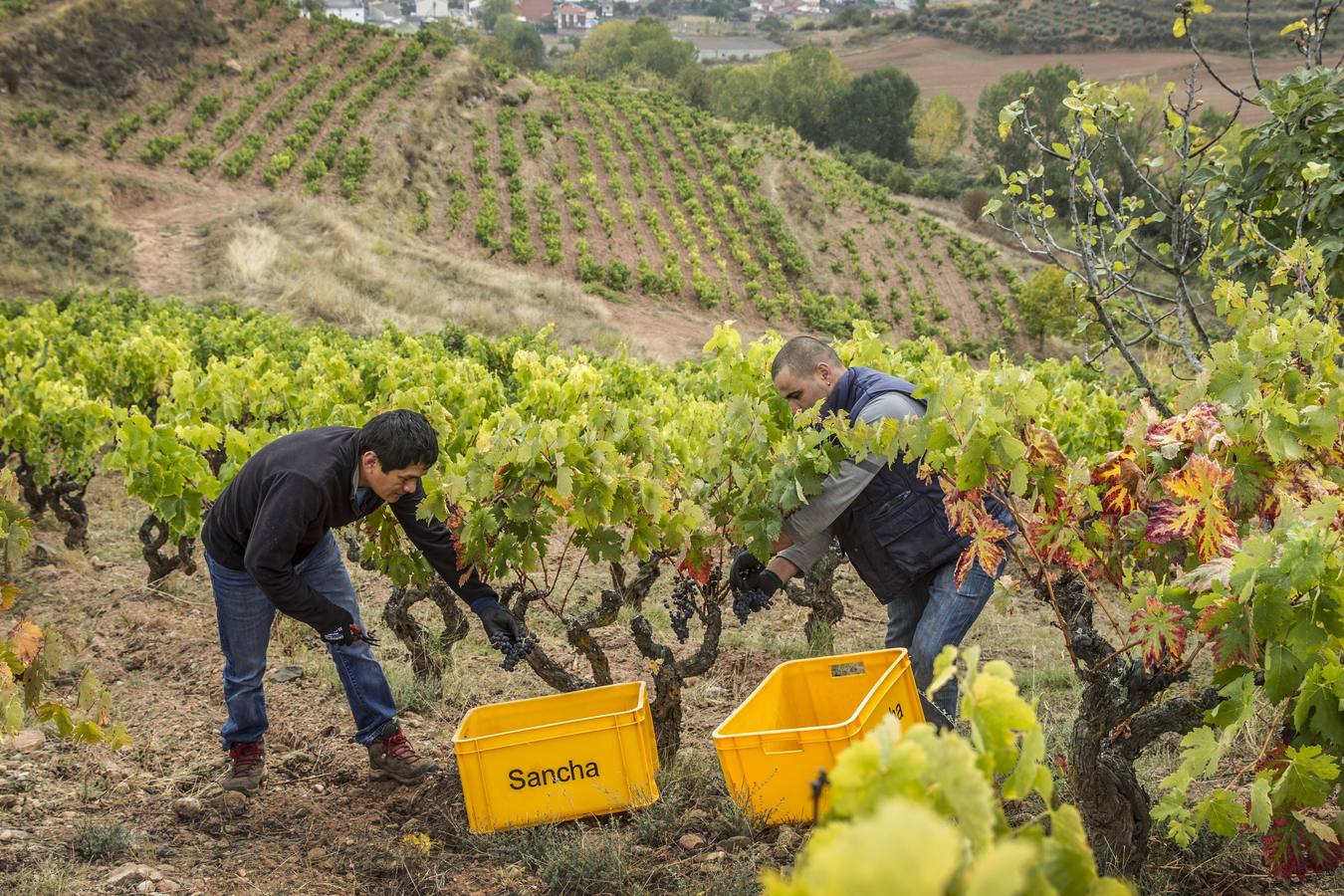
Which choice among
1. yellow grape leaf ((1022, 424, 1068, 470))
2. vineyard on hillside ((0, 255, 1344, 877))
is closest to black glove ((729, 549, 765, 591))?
vineyard on hillside ((0, 255, 1344, 877))

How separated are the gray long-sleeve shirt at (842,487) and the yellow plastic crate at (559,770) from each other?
820 mm

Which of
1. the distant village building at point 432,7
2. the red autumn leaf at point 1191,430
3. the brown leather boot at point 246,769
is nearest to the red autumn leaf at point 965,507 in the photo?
the red autumn leaf at point 1191,430

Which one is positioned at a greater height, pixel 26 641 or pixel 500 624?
pixel 26 641

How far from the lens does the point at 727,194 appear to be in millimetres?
39969

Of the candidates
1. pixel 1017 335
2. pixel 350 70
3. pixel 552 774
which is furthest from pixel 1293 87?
pixel 350 70

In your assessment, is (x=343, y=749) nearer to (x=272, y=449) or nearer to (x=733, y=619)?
(x=272, y=449)

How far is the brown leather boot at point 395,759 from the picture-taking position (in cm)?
418

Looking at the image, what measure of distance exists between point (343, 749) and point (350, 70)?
131 ft

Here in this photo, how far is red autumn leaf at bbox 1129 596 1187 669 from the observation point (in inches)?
104

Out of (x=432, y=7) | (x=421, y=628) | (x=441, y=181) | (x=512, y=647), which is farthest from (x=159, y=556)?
(x=432, y=7)

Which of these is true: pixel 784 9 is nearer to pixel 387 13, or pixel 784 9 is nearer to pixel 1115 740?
pixel 387 13

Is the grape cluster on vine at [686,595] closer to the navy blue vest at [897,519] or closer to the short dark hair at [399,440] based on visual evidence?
the navy blue vest at [897,519]

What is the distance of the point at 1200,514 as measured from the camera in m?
2.92

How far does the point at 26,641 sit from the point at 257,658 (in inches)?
50.0
